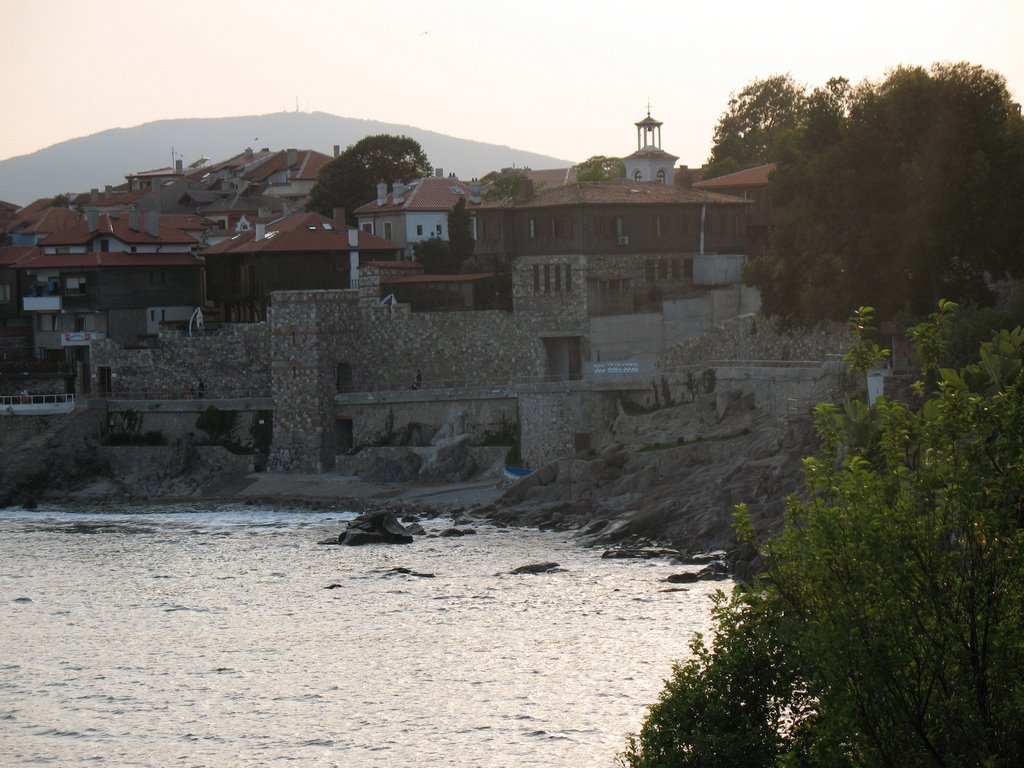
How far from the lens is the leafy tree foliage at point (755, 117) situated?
89.5 metres

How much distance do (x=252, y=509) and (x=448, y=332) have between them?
946cm

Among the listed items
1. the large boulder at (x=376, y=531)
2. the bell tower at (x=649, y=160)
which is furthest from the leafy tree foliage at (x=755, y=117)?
the large boulder at (x=376, y=531)

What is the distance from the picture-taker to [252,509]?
56844mm

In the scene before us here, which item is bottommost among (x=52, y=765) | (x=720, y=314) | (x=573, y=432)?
(x=52, y=765)

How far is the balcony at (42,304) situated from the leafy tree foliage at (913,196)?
3351 centimetres

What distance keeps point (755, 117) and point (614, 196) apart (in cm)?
3407

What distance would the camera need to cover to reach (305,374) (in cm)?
6000

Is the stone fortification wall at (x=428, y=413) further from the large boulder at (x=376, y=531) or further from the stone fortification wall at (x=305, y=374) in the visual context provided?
the large boulder at (x=376, y=531)

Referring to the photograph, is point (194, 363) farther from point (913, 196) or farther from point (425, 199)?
point (913, 196)

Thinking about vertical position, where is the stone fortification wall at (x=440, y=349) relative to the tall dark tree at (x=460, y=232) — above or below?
below

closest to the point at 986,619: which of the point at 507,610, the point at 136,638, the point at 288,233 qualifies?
the point at 507,610

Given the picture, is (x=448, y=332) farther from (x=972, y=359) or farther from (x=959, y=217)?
(x=972, y=359)

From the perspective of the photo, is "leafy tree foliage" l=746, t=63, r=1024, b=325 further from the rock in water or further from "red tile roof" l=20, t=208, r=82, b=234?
"red tile roof" l=20, t=208, r=82, b=234

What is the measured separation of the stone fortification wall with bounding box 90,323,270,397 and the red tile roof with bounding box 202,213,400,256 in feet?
13.5
